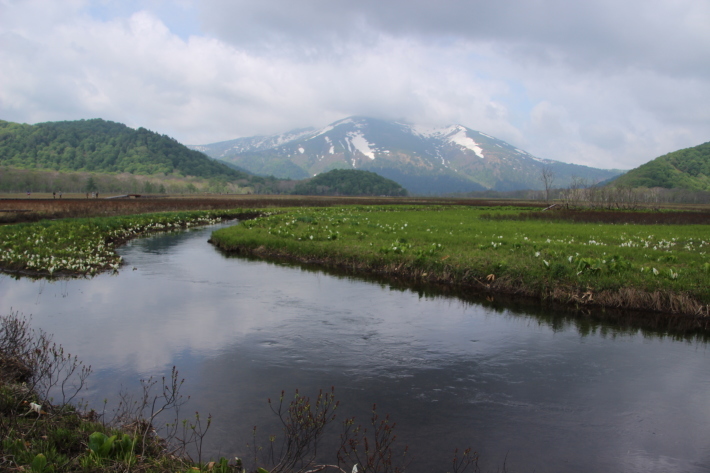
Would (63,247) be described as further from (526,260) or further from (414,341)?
(526,260)

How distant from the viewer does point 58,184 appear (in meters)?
185

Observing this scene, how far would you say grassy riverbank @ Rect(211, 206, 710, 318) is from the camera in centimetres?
1669

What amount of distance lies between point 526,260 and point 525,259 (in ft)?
0.53

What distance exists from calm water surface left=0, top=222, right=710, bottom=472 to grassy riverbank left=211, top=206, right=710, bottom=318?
8.74 feet

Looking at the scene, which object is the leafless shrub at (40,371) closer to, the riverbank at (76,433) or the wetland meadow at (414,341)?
the riverbank at (76,433)

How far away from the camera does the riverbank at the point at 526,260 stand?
16.6 m

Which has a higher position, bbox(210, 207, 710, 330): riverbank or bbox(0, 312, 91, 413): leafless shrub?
bbox(210, 207, 710, 330): riverbank

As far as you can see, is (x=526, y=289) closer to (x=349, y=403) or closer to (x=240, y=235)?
(x=349, y=403)

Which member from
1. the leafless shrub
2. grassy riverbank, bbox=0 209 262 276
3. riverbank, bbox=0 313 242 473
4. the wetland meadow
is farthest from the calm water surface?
grassy riverbank, bbox=0 209 262 276

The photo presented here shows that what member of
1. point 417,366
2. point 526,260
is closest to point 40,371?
point 417,366

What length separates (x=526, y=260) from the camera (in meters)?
20.3

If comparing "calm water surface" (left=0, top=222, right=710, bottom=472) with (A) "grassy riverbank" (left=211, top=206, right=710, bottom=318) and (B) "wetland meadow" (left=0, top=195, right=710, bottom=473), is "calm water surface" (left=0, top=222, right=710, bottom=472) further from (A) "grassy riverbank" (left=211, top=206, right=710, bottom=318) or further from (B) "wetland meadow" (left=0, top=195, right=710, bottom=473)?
(A) "grassy riverbank" (left=211, top=206, right=710, bottom=318)

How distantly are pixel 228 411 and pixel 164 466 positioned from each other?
263 cm

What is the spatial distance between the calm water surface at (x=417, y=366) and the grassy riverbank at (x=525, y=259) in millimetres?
2665
